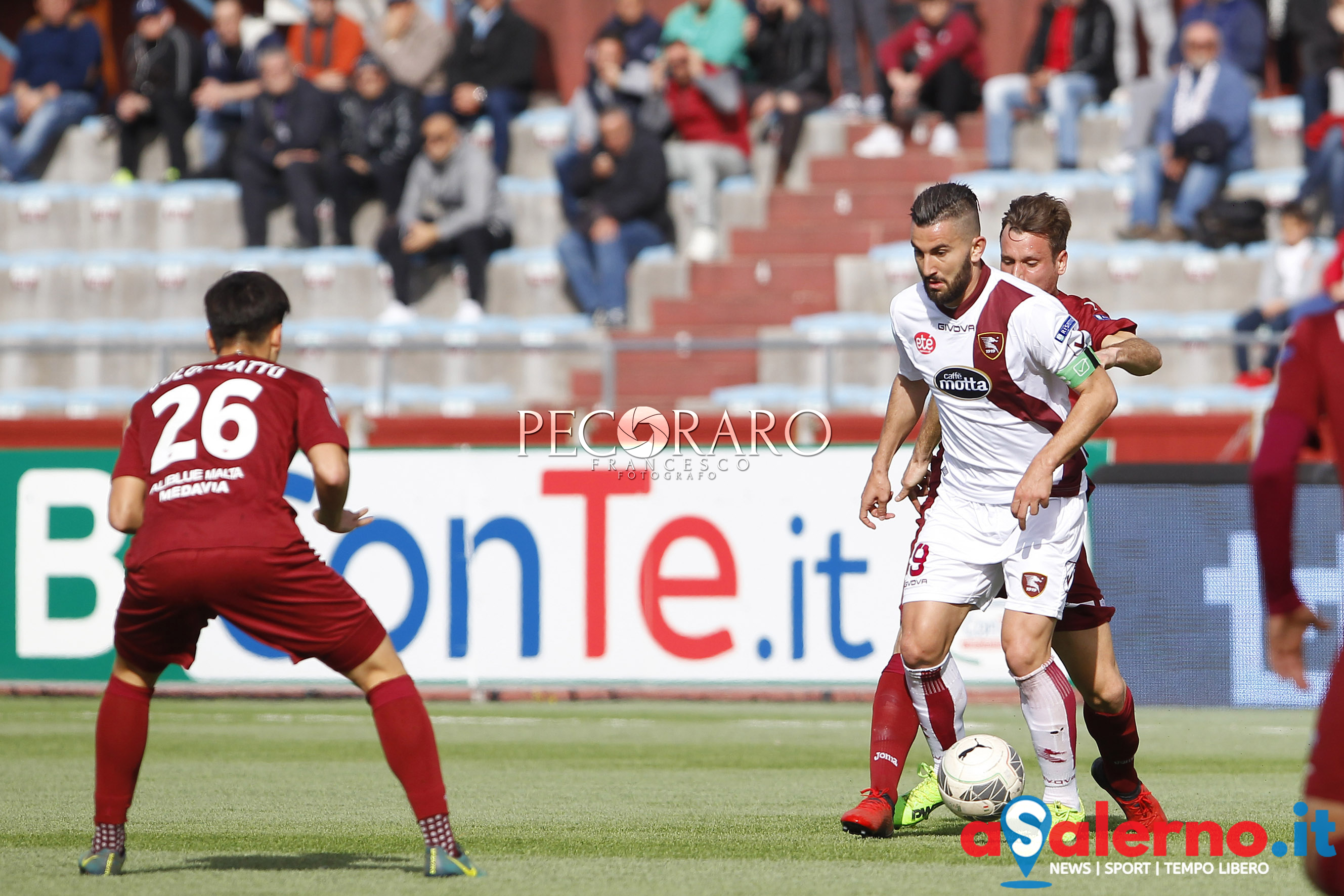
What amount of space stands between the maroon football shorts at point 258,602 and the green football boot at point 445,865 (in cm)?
63

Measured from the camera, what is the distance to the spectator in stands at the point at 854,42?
18.4 metres

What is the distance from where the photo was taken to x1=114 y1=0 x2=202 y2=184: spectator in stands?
19516 mm

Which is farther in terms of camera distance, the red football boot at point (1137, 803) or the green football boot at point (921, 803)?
the green football boot at point (921, 803)

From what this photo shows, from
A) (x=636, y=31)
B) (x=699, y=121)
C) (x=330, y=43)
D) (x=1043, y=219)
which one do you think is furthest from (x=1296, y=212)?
(x=330, y=43)

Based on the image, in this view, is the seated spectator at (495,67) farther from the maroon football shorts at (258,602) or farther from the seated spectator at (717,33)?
the maroon football shorts at (258,602)

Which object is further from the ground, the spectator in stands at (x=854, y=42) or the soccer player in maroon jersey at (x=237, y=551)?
Answer: the spectator in stands at (x=854, y=42)

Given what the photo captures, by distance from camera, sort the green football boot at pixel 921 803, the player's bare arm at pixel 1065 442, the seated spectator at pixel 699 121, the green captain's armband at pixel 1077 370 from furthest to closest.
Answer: the seated spectator at pixel 699 121
the green football boot at pixel 921 803
the green captain's armband at pixel 1077 370
the player's bare arm at pixel 1065 442

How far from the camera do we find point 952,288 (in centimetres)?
640

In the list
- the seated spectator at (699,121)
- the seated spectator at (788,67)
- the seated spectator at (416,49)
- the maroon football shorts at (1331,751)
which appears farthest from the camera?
the seated spectator at (416,49)

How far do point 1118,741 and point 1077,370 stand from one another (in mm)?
1484

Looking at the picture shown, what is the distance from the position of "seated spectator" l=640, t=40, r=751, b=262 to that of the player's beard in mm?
11104

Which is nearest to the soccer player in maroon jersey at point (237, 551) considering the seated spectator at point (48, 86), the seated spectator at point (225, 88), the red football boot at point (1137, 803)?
the red football boot at point (1137, 803)

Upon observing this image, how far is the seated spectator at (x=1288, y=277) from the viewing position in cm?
1472

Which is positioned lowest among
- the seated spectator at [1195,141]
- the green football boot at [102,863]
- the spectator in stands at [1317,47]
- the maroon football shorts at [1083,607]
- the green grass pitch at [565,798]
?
the green grass pitch at [565,798]
